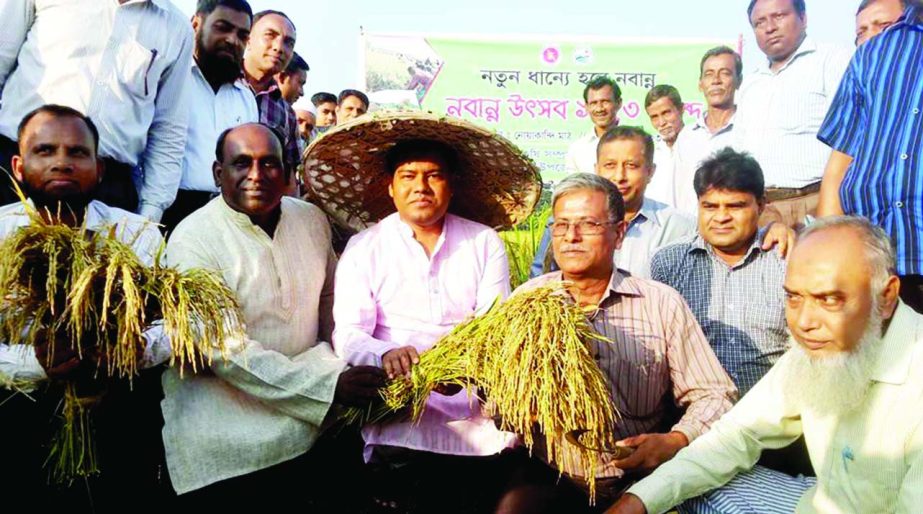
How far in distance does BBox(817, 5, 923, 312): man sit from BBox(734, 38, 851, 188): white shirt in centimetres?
142

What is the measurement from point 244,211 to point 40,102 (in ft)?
4.25

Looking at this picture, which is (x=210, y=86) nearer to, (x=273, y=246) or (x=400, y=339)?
(x=273, y=246)

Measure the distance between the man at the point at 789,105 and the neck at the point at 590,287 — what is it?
2.42m

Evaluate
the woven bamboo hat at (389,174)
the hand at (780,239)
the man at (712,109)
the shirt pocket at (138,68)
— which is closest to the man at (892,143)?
the hand at (780,239)

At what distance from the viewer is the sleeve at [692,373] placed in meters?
2.80

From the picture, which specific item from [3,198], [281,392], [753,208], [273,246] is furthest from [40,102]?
[753,208]

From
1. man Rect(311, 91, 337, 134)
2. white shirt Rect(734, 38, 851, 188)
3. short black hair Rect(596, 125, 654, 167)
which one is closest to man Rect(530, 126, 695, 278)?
short black hair Rect(596, 125, 654, 167)

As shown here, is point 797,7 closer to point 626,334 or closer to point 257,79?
point 626,334

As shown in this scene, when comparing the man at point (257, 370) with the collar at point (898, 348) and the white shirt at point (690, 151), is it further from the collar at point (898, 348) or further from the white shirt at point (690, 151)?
the white shirt at point (690, 151)

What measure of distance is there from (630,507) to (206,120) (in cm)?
329

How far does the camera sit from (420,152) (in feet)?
11.3

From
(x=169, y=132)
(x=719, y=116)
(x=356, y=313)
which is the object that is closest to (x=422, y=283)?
(x=356, y=313)

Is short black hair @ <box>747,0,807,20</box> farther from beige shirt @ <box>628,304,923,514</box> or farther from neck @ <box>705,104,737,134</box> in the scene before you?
beige shirt @ <box>628,304,923,514</box>

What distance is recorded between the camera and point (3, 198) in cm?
361
